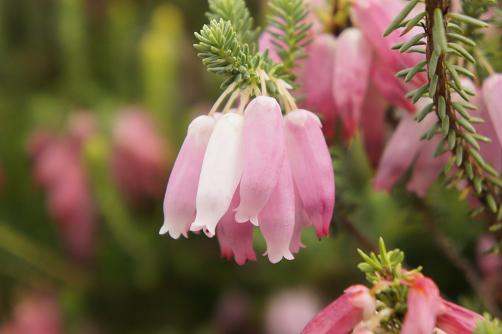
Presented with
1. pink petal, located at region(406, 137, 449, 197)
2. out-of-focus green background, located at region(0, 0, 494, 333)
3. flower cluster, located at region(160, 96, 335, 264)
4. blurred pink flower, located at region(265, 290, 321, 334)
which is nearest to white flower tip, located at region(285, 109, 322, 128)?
flower cluster, located at region(160, 96, 335, 264)

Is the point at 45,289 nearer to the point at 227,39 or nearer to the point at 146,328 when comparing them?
the point at 146,328

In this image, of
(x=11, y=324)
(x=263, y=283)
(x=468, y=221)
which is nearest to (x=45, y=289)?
(x=11, y=324)

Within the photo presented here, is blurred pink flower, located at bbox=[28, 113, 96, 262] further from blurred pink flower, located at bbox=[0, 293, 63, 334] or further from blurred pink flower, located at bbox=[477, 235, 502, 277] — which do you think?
blurred pink flower, located at bbox=[477, 235, 502, 277]

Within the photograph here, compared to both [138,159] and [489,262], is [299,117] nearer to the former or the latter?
[489,262]

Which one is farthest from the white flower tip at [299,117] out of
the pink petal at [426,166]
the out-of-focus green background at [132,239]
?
the out-of-focus green background at [132,239]

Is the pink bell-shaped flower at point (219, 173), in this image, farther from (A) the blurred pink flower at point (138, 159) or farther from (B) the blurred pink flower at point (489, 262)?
(A) the blurred pink flower at point (138, 159)

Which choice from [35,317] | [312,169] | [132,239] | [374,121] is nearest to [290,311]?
[132,239]
